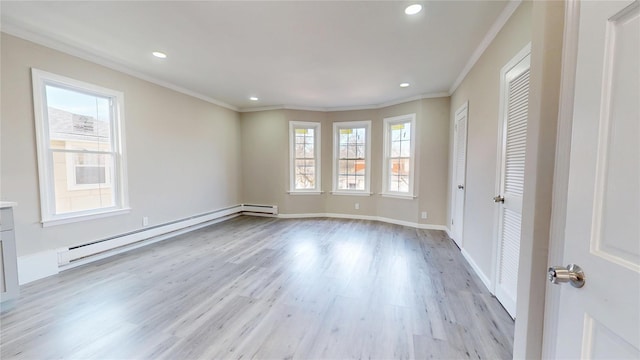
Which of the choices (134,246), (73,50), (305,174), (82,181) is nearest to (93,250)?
(134,246)

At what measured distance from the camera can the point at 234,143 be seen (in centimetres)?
581

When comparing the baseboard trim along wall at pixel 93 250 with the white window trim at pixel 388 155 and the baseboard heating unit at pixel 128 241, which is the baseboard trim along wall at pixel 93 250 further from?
the white window trim at pixel 388 155

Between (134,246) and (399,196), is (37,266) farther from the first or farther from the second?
(399,196)

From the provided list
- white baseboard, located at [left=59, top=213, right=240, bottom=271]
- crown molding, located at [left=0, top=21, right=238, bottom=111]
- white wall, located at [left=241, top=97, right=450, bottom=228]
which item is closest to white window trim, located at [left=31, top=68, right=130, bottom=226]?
crown molding, located at [left=0, top=21, right=238, bottom=111]

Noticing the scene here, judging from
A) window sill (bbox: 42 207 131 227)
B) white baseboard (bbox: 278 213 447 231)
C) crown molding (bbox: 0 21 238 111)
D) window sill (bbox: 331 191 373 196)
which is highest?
crown molding (bbox: 0 21 238 111)

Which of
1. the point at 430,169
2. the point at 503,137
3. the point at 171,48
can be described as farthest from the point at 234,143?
the point at 503,137

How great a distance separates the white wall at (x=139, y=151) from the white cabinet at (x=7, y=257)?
0.59 meters

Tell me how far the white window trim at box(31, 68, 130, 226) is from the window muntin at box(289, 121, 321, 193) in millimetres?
3138

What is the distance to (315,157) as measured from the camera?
588cm

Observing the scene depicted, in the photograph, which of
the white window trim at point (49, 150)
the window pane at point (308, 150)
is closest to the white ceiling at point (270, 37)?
the white window trim at point (49, 150)

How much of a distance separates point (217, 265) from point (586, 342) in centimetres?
319

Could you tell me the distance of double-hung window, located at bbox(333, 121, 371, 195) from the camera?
18.5ft

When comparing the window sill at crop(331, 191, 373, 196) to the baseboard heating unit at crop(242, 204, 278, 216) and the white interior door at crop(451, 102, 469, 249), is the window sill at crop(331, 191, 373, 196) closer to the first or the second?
the baseboard heating unit at crop(242, 204, 278, 216)

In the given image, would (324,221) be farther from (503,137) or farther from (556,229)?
(556,229)
